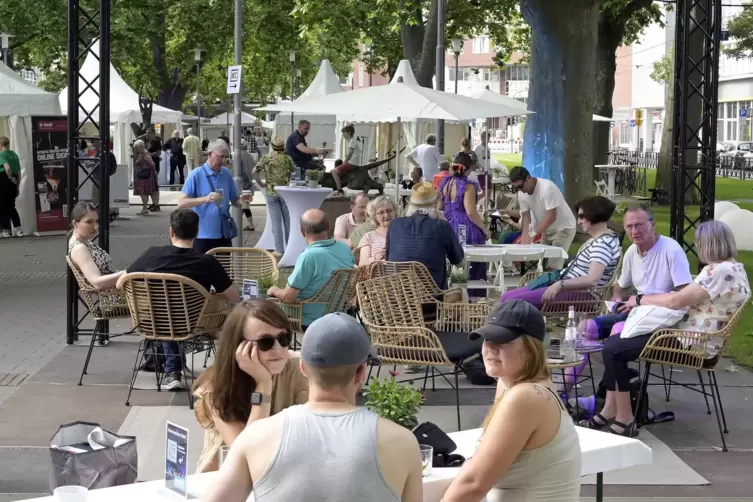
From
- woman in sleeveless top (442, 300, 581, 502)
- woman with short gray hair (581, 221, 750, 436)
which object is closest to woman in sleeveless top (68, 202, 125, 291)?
woman with short gray hair (581, 221, 750, 436)

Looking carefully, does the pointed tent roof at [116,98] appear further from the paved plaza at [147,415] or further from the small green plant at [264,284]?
the small green plant at [264,284]

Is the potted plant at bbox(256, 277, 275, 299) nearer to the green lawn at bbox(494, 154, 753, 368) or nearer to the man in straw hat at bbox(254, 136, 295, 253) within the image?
the green lawn at bbox(494, 154, 753, 368)

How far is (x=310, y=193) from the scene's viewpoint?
1703 cm

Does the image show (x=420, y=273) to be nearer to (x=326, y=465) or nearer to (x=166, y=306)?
(x=166, y=306)

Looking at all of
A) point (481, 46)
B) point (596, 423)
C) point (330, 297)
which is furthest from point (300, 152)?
point (481, 46)

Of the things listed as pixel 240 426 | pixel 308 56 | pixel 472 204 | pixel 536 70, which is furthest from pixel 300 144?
pixel 308 56

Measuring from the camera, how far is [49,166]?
2133 centimetres

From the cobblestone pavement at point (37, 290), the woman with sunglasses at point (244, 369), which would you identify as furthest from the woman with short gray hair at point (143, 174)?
the woman with sunglasses at point (244, 369)

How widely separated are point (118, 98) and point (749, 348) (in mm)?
22344

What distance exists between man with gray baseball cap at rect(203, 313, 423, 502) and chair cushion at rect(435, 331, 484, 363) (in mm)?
4662

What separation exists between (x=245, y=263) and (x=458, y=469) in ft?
21.6

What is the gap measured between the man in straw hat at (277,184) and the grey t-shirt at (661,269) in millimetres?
9693

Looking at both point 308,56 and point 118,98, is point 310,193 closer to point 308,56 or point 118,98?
point 118,98

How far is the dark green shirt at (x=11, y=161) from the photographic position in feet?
66.4
